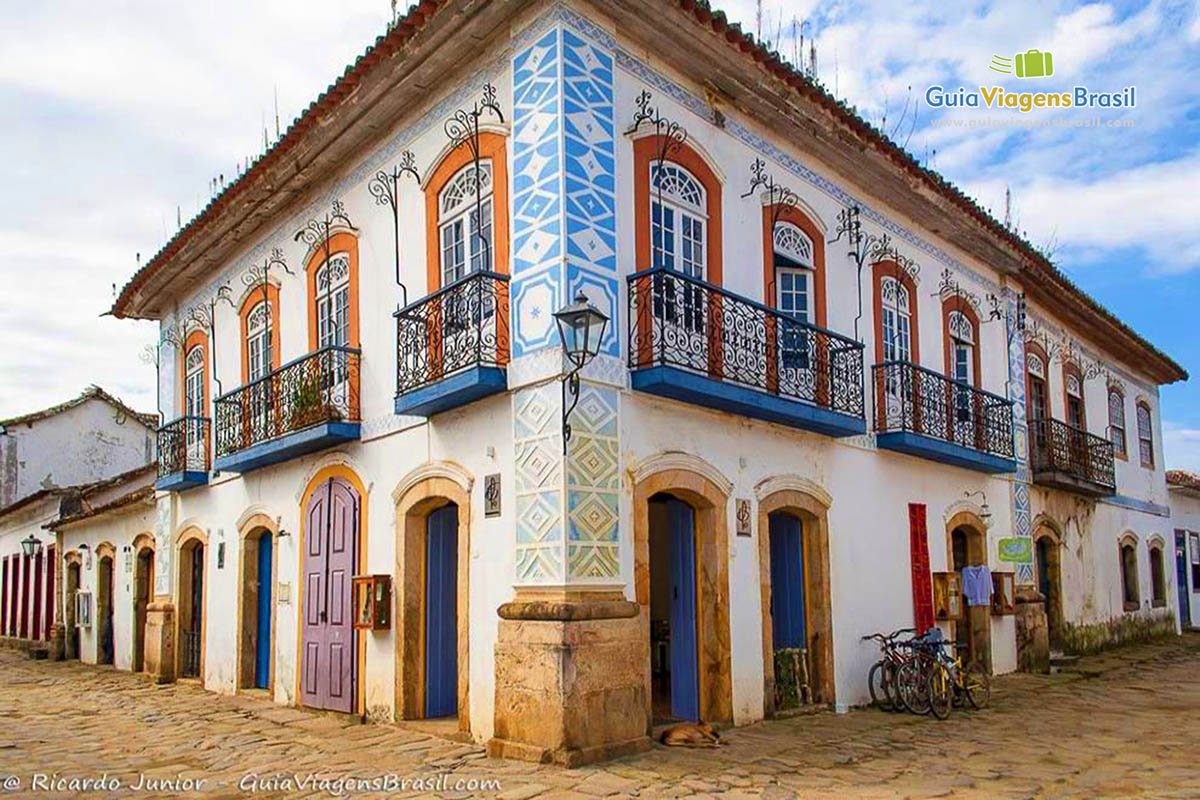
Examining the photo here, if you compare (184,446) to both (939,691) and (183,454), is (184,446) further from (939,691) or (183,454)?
(939,691)

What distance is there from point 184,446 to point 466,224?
716 centimetres

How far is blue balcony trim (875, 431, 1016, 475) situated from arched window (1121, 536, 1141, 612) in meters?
6.87

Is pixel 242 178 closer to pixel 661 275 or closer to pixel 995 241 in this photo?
pixel 661 275

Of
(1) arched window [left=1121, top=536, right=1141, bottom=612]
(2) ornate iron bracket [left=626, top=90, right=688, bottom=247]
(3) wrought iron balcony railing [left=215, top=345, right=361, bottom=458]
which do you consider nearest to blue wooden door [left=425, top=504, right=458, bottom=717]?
(3) wrought iron balcony railing [left=215, top=345, right=361, bottom=458]

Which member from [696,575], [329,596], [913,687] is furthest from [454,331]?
[913,687]

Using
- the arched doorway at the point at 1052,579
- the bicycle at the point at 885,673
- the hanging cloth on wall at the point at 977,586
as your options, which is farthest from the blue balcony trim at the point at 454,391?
the arched doorway at the point at 1052,579

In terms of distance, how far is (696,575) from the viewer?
9.25 metres

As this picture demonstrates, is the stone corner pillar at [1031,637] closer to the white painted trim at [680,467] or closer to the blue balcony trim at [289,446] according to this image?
the white painted trim at [680,467]

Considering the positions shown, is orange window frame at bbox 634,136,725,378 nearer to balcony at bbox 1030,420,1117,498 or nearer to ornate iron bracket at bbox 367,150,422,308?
ornate iron bracket at bbox 367,150,422,308

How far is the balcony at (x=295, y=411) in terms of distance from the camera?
34.5ft

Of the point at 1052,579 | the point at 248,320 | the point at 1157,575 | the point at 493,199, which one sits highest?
the point at 493,199

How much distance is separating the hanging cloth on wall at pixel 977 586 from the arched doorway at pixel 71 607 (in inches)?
640

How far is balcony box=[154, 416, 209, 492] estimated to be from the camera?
13938mm

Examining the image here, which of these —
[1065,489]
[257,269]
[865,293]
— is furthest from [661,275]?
[1065,489]
